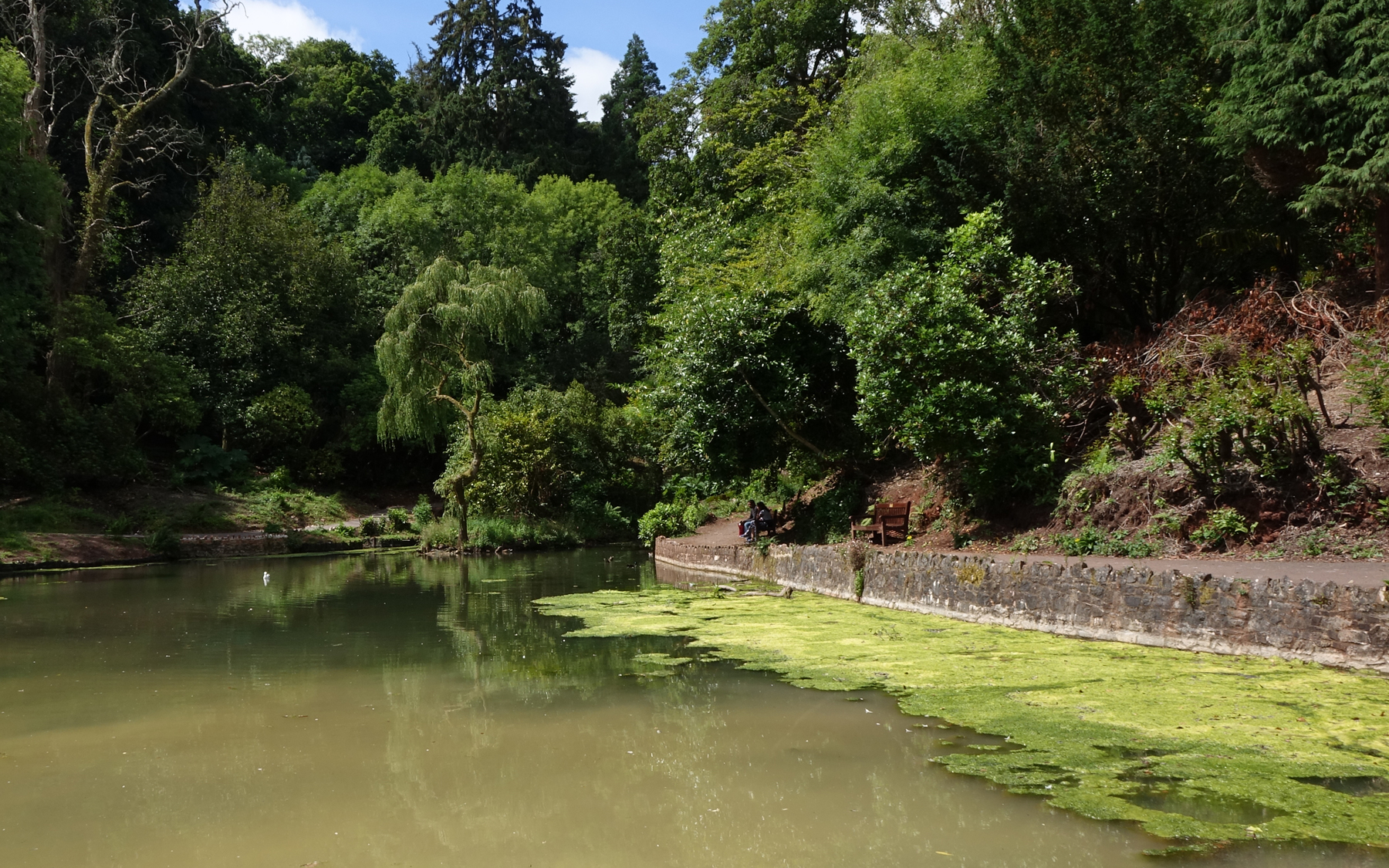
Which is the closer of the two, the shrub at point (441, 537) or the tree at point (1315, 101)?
the tree at point (1315, 101)

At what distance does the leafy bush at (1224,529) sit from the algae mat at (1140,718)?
100 inches

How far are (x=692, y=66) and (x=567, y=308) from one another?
41.2 ft

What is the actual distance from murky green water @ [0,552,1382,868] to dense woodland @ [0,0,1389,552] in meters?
6.96

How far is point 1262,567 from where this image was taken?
9.67 metres

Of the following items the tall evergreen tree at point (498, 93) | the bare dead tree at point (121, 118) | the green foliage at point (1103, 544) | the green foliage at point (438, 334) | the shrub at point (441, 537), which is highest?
the tall evergreen tree at point (498, 93)

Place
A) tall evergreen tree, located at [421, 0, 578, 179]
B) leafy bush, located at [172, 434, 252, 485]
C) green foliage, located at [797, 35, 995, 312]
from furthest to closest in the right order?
tall evergreen tree, located at [421, 0, 578, 179] < leafy bush, located at [172, 434, 252, 485] < green foliage, located at [797, 35, 995, 312]

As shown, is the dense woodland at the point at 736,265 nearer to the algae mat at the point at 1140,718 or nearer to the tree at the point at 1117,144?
the tree at the point at 1117,144

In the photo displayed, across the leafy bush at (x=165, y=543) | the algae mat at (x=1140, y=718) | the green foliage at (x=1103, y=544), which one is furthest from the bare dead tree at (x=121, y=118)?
the green foliage at (x=1103, y=544)

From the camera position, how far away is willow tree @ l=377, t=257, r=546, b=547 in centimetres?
2691

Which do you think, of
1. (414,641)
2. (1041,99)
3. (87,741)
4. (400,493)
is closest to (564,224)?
(400,493)

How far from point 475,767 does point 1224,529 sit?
29.3 ft

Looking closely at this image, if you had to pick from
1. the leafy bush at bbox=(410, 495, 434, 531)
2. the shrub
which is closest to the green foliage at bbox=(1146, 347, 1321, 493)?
the shrub

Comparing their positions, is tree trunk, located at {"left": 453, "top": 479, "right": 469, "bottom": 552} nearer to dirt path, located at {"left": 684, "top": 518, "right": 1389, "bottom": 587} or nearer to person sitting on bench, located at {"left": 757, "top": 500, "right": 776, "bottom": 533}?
person sitting on bench, located at {"left": 757, "top": 500, "right": 776, "bottom": 533}

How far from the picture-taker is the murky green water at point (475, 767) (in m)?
4.80
